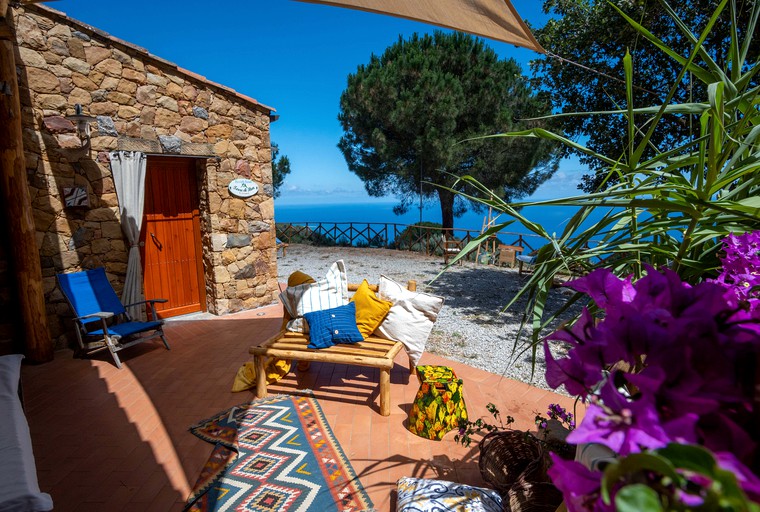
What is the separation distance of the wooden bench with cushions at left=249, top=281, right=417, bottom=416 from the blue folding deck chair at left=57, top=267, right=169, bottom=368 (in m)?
1.54

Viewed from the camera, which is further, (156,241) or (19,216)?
(156,241)

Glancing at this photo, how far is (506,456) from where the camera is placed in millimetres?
1957

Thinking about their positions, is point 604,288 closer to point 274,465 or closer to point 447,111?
point 274,465

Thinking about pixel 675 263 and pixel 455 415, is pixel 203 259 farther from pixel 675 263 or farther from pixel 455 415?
pixel 675 263

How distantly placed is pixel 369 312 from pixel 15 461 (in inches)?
85.0

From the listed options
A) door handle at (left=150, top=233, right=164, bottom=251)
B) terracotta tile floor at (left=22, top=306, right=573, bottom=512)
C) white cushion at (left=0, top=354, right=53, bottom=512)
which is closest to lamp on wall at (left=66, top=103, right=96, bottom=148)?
door handle at (left=150, top=233, right=164, bottom=251)

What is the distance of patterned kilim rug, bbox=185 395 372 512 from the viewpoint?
6.43ft

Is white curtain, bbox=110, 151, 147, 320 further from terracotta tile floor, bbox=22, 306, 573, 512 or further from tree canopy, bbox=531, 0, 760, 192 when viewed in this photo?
tree canopy, bbox=531, 0, 760, 192

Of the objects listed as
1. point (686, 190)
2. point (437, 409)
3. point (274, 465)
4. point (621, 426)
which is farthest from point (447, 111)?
point (621, 426)

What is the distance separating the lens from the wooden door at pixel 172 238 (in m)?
4.57

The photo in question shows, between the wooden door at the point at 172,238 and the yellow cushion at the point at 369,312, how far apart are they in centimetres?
283

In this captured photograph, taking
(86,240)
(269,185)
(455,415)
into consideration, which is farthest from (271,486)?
(269,185)

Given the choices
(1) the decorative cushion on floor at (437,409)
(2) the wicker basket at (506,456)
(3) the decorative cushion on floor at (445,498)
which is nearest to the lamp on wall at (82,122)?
(1) the decorative cushion on floor at (437,409)

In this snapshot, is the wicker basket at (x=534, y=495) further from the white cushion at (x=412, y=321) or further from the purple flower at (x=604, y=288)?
the white cushion at (x=412, y=321)
